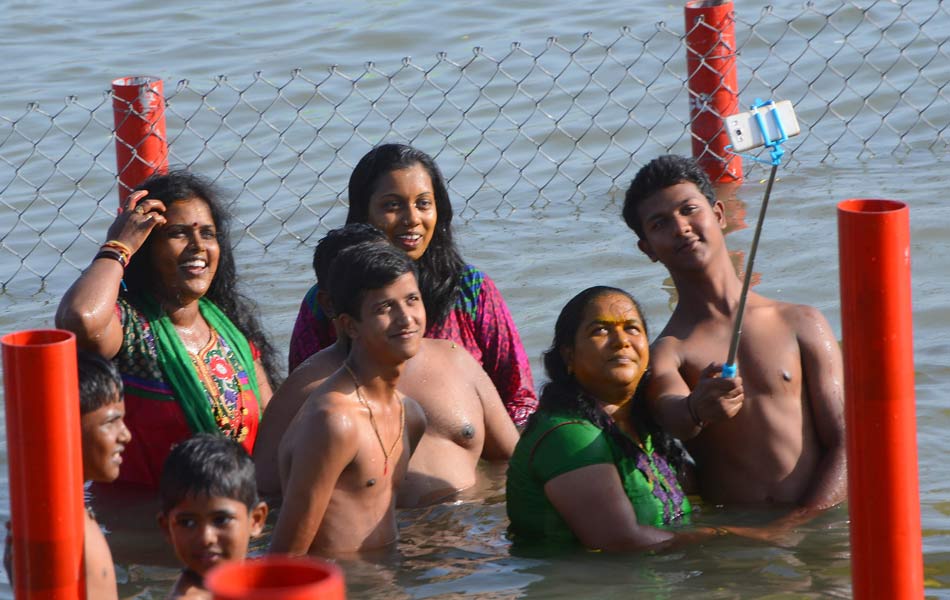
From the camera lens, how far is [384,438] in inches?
166

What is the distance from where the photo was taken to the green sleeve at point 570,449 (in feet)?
13.9

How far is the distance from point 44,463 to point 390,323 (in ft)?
4.71

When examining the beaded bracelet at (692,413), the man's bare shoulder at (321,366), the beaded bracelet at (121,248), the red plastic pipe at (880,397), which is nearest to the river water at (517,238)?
the beaded bracelet at (692,413)

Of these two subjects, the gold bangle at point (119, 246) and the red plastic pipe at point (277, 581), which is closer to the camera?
the red plastic pipe at point (277, 581)

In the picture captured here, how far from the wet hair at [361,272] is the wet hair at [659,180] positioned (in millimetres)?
777

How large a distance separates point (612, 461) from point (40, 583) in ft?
5.82

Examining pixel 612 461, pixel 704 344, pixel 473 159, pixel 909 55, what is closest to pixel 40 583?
pixel 612 461

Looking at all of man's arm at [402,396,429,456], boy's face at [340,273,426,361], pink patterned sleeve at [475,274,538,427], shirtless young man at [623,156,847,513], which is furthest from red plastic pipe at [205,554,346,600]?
pink patterned sleeve at [475,274,538,427]

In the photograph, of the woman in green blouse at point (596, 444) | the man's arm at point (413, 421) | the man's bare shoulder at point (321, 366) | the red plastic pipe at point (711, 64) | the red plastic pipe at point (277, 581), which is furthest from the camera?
the red plastic pipe at point (711, 64)

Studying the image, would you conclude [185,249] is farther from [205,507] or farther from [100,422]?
[205,507]

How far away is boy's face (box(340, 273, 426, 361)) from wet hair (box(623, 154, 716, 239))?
0.85 m

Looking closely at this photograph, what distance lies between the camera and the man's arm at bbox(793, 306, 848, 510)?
458 centimetres

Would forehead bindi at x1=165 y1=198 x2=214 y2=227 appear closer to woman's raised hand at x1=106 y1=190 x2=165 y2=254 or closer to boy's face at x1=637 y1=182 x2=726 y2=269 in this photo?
woman's raised hand at x1=106 y1=190 x2=165 y2=254

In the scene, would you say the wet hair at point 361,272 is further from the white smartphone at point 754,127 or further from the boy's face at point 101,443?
the white smartphone at point 754,127
